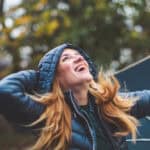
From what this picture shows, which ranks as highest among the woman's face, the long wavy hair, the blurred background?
the blurred background

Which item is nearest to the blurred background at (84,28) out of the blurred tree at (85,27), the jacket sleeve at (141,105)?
the blurred tree at (85,27)

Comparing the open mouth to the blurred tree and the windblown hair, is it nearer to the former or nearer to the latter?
the windblown hair

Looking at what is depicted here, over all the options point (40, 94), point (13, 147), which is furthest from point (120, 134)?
point (13, 147)

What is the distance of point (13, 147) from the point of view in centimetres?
1152

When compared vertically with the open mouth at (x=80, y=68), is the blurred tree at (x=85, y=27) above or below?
above

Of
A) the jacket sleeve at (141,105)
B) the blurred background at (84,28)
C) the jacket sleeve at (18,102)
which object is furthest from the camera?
the blurred background at (84,28)

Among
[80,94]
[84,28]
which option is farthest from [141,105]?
[84,28]

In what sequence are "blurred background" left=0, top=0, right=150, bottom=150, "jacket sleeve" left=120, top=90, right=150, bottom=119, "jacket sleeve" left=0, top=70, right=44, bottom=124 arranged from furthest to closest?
"blurred background" left=0, top=0, right=150, bottom=150
"jacket sleeve" left=120, top=90, right=150, bottom=119
"jacket sleeve" left=0, top=70, right=44, bottom=124

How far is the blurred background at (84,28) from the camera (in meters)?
9.31

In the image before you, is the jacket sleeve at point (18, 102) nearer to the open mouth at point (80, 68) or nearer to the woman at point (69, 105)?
the woman at point (69, 105)

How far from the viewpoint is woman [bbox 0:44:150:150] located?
10.6 feet

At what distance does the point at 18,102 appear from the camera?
325 centimetres

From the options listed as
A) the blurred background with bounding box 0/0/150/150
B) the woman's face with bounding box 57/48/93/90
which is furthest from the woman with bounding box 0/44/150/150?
the blurred background with bounding box 0/0/150/150

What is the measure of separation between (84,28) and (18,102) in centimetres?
630
